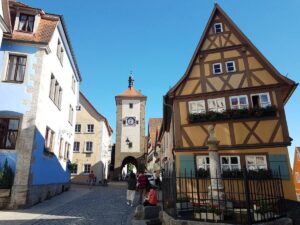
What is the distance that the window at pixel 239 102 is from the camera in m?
15.9

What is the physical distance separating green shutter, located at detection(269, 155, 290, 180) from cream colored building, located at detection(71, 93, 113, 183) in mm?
Answer: 24062

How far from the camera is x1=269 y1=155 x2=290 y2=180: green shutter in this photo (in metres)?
14.2

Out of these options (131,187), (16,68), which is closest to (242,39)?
(131,187)

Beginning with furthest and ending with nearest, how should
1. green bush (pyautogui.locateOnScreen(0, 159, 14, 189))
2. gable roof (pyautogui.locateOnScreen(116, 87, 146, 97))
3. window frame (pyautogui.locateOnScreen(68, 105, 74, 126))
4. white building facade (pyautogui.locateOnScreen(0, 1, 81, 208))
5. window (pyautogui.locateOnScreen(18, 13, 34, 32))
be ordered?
gable roof (pyautogui.locateOnScreen(116, 87, 146, 97))
window frame (pyautogui.locateOnScreen(68, 105, 74, 126))
window (pyautogui.locateOnScreen(18, 13, 34, 32))
white building facade (pyautogui.locateOnScreen(0, 1, 81, 208))
green bush (pyautogui.locateOnScreen(0, 159, 14, 189))

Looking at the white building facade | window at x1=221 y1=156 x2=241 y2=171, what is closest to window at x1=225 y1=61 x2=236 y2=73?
window at x1=221 y1=156 x2=241 y2=171

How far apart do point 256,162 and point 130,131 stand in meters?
31.7

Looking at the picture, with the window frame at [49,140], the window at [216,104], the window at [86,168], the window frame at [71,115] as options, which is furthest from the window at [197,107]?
the window at [86,168]

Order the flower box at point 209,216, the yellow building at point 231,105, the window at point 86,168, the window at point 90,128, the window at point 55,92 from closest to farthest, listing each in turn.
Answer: the flower box at point 209,216 → the yellow building at point 231,105 → the window at point 55,92 → the window at point 86,168 → the window at point 90,128

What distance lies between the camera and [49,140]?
15.6m

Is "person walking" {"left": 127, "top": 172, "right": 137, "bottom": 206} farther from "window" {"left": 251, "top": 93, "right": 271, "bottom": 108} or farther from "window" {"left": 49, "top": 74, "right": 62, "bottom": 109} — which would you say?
"window" {"left": 251, "top": 93, "right": 271, "bottom": 108}

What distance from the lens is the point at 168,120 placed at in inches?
872

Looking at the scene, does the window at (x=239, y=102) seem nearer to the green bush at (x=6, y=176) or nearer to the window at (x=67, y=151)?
the green bush at (x=6, y=176)

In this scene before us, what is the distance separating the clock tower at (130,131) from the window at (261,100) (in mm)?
30352

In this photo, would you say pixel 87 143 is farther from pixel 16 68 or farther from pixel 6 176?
pixel 6 176
